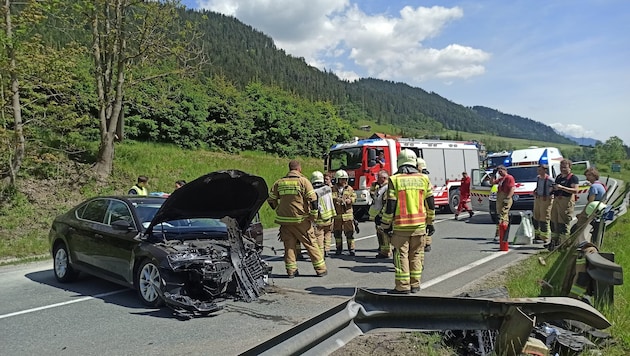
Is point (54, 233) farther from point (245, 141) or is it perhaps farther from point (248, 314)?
point (245, 141)

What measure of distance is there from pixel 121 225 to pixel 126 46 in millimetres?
12205

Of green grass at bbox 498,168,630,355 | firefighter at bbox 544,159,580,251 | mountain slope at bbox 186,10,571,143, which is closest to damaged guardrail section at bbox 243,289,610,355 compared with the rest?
green grass at bbox 498,168,630,355

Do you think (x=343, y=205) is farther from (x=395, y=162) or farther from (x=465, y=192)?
(x=465, y=192)

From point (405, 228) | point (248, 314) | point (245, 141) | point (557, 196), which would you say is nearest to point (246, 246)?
point (248, 314)

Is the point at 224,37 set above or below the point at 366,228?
above

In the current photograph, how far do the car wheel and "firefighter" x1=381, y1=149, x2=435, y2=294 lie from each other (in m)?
3.05

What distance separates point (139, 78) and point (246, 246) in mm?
13400

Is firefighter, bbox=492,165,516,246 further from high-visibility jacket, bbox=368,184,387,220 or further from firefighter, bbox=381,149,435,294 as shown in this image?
firefighter, bbox=381,149,435,294

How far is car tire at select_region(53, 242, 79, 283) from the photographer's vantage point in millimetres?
7766

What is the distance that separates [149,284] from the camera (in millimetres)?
6156

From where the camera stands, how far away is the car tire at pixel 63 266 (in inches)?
306

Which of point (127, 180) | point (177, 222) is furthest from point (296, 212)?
point (127, 180)

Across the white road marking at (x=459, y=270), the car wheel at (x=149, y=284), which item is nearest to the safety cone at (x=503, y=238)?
the white road marking at (x=459, y=270)

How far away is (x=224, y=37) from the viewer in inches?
3472
